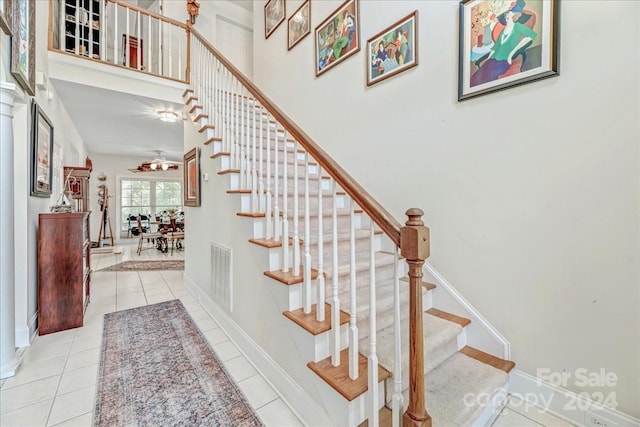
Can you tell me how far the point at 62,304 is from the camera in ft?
8.07

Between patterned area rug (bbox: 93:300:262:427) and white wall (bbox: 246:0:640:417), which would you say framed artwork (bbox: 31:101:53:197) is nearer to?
patterned area rug (bbox: 93:300:262:427)

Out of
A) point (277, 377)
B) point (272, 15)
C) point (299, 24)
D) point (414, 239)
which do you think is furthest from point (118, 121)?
point (414, 239)

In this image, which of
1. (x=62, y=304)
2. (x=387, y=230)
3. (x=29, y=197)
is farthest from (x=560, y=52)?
(x=62, y=304)

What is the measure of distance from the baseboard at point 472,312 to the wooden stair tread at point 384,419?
0.88 meters

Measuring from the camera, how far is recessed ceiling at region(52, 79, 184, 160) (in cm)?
377

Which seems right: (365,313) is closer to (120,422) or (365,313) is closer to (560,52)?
(120,422)

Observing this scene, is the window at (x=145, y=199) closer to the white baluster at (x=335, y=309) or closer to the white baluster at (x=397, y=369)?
the white baluster at (x=335, y=309)

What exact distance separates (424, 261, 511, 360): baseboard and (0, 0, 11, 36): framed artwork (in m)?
→ 3.33

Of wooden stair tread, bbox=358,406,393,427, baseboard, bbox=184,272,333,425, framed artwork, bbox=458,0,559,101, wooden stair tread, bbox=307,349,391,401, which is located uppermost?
framed artwork, bbox=458,0,559,101

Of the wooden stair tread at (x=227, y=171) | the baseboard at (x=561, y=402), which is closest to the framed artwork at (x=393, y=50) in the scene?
the wooden stair tread at (x=227, y=171)

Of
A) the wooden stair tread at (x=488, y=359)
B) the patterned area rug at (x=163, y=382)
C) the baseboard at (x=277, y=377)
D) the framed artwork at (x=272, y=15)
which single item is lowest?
the patterned area rug at (x=163, y=382)

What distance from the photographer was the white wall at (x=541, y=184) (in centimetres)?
129

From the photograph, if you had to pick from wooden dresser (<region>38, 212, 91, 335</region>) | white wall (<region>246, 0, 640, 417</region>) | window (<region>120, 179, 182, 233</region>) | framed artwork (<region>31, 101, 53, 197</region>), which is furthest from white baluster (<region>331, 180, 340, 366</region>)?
window (<region>120, 179, 182, 233</region>)

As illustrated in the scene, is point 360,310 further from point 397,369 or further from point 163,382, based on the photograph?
point 163,382
